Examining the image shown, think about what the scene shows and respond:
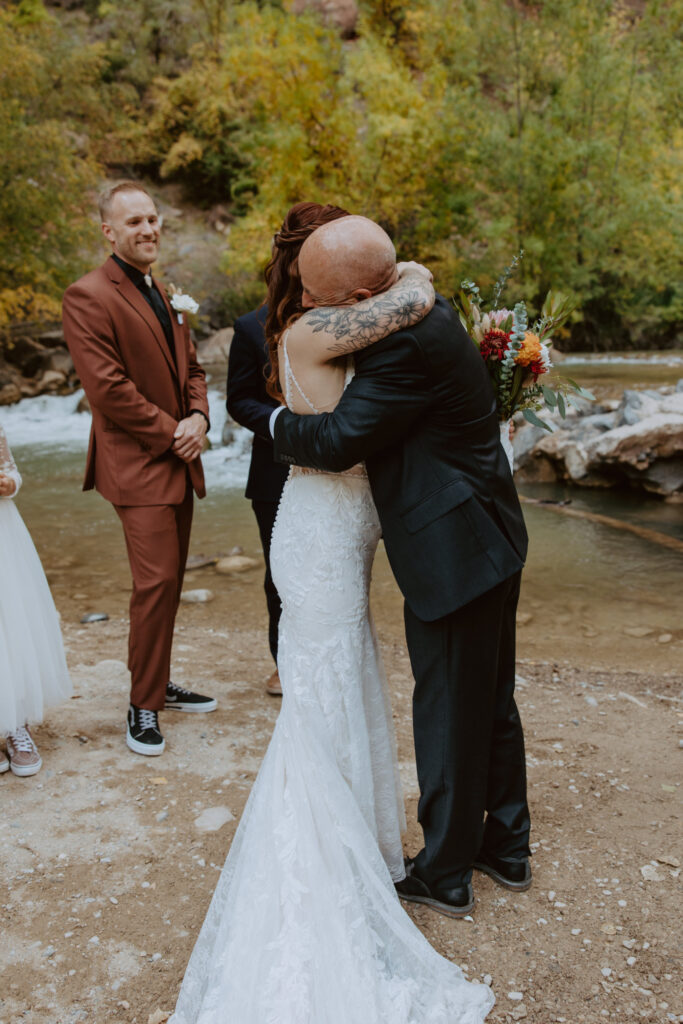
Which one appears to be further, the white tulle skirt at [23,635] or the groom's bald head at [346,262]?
the white tulle skirt at [23,635]

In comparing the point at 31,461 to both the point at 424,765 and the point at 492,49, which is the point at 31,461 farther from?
the point at 492,49

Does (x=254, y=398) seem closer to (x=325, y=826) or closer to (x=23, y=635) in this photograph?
(x=23, y=635)

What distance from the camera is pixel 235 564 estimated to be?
7.34 m

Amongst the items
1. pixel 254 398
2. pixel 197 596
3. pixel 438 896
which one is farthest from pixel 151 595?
pixel 197 596

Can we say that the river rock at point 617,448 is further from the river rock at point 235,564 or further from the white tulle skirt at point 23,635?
the white tulle skirt at point 23,635

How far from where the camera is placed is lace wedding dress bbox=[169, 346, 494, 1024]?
203cm

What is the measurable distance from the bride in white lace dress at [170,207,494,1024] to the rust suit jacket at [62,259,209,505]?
47.5 inches

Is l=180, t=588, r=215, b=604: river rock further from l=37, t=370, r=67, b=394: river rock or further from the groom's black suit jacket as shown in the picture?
l=37, t=370, r=67, b=394: river rock

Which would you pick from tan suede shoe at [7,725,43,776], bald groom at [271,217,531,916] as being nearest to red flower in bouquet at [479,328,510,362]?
bald groom at [271,217,531,916]

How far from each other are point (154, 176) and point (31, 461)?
21.6 m

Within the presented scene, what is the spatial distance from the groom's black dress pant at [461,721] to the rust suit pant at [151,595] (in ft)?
4.87

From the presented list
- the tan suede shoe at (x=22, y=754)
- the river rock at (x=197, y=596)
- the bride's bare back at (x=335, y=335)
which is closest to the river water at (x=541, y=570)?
the river rock at (x=197, y=596)

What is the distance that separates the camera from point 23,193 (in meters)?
18.2

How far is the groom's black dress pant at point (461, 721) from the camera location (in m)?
2.43
